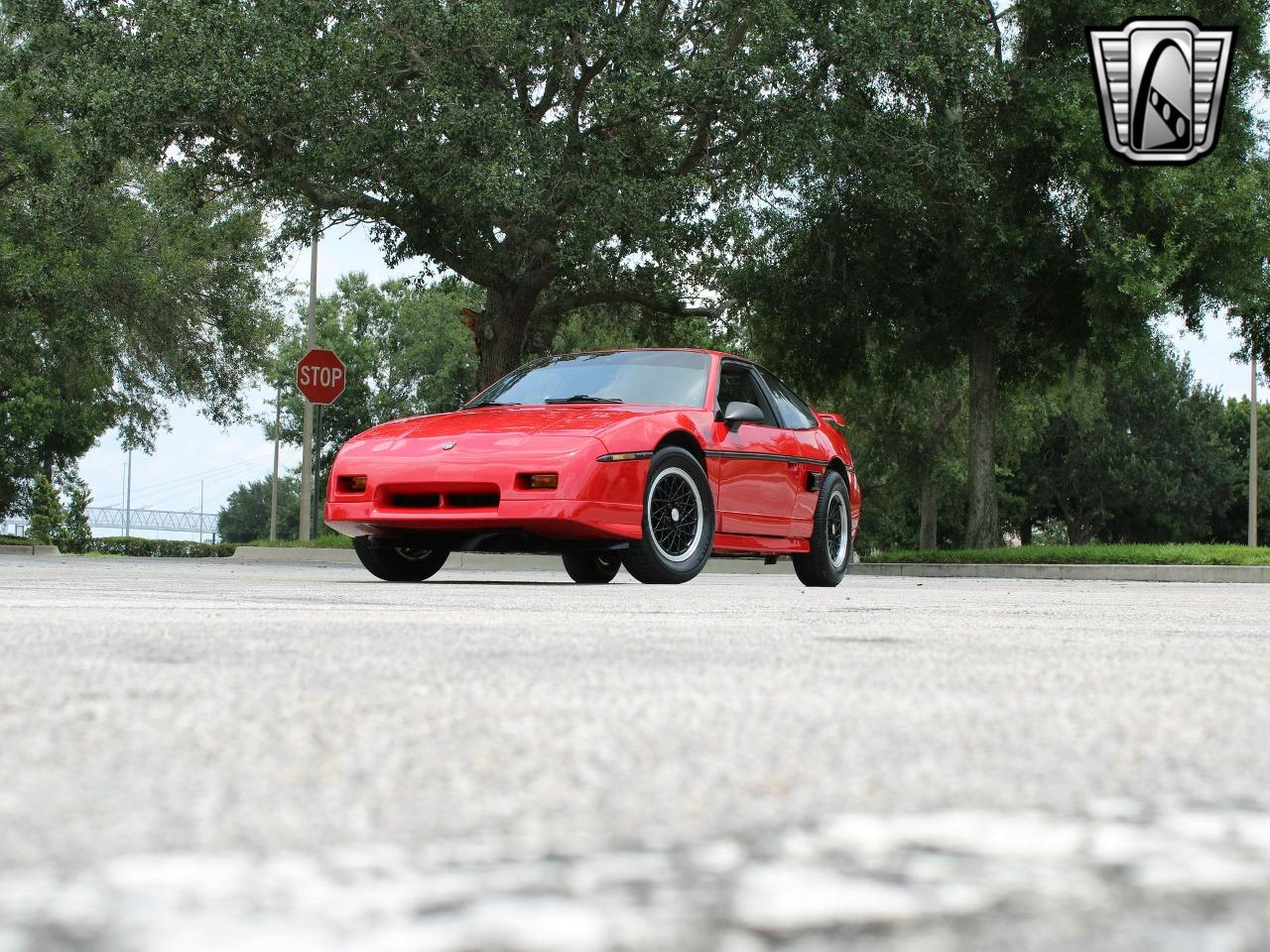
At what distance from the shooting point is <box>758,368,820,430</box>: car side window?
36.4ft

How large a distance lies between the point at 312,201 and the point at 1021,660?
19.1 metres

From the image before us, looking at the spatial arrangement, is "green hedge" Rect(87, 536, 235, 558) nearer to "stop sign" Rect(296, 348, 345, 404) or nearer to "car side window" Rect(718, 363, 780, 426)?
"stop sign" Rect(296, 348, 345, 404)

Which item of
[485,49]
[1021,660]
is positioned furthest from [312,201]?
[1021,660]

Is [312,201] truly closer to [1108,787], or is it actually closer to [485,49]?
[485,49]

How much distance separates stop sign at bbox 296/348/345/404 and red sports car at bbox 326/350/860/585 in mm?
16783

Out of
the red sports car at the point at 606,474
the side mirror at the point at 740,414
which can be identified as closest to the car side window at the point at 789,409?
the red sports car at the point at 606,474

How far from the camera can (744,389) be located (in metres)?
11.0

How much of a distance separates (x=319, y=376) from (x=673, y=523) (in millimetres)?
18861

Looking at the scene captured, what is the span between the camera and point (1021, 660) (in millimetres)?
3656

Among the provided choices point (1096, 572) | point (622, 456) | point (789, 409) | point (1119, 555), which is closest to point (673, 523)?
point (622, 456)

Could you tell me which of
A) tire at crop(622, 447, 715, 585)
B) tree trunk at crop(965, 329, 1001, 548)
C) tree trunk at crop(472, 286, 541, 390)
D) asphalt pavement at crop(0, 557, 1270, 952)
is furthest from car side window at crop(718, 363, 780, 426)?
tree trunk at crop(965, 329, 1001, 548)

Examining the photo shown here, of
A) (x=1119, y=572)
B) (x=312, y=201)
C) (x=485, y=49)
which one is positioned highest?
(x=485, y=49)

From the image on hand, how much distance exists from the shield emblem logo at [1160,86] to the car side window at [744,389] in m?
12.1

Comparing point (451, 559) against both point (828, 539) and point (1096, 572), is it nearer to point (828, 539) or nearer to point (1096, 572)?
point (1096, 572)
